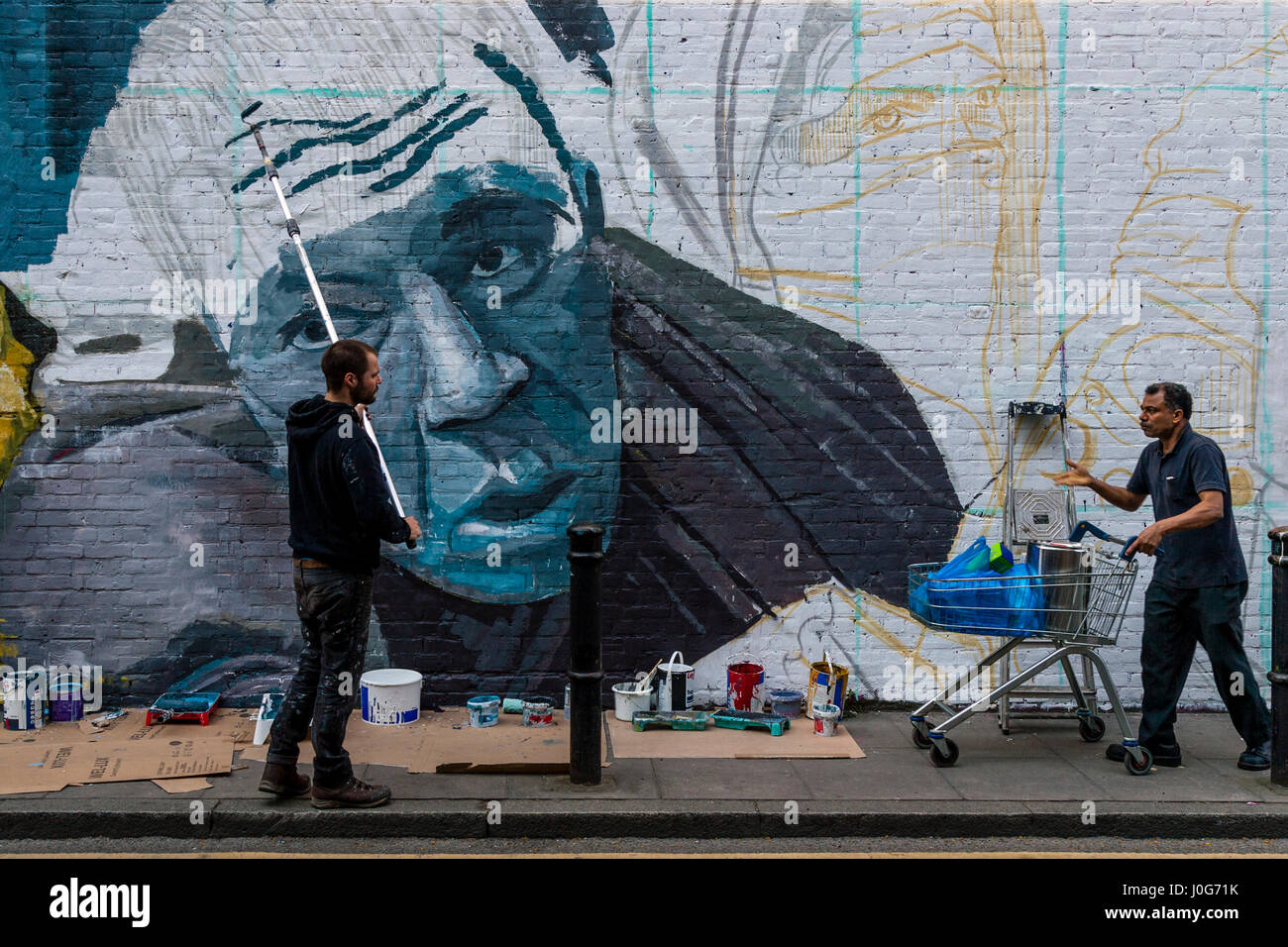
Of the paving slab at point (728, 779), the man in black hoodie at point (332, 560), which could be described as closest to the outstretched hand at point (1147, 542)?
the paving slab at point (728, 779)

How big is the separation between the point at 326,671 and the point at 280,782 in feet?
1.94

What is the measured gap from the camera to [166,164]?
7141 millimetres

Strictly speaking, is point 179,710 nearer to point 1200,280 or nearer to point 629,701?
point 629,701

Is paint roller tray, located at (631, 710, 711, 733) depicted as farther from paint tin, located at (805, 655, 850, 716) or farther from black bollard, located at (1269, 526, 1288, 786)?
black bollard, located at (1269, 526, 1288, 786)

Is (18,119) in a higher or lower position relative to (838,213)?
higher

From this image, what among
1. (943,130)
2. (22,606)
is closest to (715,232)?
(943,130)

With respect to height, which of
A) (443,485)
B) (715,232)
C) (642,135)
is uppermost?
(642,135)

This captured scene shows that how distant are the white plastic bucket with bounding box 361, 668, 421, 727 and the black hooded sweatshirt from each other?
1.65 meters

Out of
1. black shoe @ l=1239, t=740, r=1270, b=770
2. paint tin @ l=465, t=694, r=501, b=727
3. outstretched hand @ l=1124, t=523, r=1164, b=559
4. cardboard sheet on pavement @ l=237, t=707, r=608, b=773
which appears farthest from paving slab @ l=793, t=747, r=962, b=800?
paint tin @ l=465, t=694, r=501, b=727

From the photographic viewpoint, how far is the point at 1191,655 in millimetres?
6277

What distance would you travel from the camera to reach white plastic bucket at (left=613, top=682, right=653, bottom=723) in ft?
22.7

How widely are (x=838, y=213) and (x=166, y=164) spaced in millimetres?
4247

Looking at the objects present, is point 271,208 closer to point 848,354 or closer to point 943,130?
point 848,354

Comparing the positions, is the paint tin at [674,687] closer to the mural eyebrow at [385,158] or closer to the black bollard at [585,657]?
the black bollard at [585,657]
